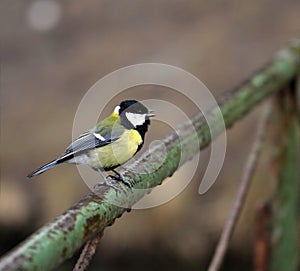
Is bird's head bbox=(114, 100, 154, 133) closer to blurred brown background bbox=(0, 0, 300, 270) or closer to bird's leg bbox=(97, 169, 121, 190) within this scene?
bird's leg bbox=(97, 169, 121, 190)

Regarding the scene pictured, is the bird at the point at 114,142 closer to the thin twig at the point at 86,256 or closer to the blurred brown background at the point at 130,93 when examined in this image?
the thin twig at the point at 86,256

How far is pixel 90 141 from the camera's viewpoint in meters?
0.69

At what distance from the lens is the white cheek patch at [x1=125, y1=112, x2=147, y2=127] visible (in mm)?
670

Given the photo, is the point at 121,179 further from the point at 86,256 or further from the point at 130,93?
the point at 130,93

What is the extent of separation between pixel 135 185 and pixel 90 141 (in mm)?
70

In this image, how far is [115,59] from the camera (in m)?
3.02

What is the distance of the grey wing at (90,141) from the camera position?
68 cm

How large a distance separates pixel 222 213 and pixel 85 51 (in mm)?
1116

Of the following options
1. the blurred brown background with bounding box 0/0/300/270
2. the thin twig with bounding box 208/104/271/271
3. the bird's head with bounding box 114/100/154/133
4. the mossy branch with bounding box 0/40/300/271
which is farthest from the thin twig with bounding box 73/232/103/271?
the blurred brown background with bounding box 0/0/300/270

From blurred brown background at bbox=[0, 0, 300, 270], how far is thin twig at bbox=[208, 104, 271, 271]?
75 centimetres

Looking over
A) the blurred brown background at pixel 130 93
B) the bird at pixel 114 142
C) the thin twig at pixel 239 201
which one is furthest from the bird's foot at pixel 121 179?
the blurred brown background at pixel 130 93

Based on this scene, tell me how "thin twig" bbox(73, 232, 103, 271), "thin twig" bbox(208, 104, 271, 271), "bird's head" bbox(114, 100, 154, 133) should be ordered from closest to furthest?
"thin twig" bbox(73, 232, 103, 271) → "bird's head" bbox(114, 100, 154, 133) → "thin twig" bbox(208, 104, 271, 271)

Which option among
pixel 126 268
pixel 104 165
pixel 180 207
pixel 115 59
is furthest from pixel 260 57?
pixel 104 165

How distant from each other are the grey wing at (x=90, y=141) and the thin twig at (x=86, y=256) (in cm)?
11
